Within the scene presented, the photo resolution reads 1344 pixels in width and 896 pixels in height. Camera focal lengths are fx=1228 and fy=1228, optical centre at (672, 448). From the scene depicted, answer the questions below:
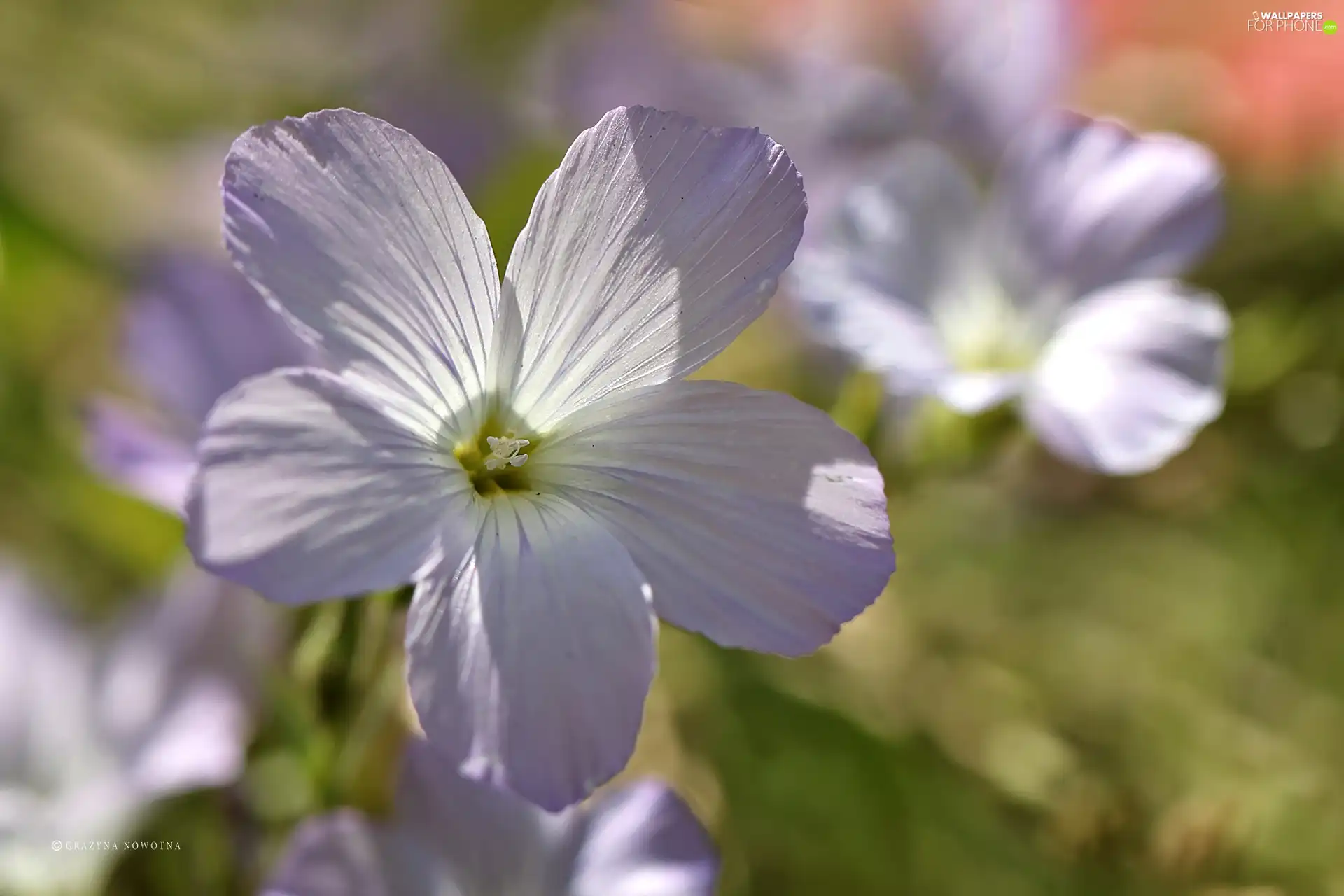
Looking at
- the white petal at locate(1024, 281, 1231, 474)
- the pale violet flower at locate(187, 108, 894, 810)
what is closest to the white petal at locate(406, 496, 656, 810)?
the pale violet flower at locate(187, 108, 894, 810)

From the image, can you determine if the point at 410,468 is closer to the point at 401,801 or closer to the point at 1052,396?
the point at 401,801

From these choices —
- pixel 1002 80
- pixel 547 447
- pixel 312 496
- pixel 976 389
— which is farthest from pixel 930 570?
pixel 312 496

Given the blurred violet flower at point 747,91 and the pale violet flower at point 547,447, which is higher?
the pale violet flower at point 547,447

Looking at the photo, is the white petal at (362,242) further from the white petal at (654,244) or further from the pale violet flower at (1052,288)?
the pale violet flower at (1052,288)

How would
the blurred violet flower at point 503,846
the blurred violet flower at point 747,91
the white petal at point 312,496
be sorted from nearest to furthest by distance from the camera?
the white petal at point 312,496
the blurred violet flower at point 503,846
the blurred violet flower at point 747,91

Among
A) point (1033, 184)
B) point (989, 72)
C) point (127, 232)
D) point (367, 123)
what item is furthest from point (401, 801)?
point (127, 232)

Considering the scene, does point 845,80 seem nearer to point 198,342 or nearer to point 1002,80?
point 1002,80

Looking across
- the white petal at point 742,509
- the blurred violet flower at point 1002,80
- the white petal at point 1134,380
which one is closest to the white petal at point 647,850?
the white petal at point 742,509
